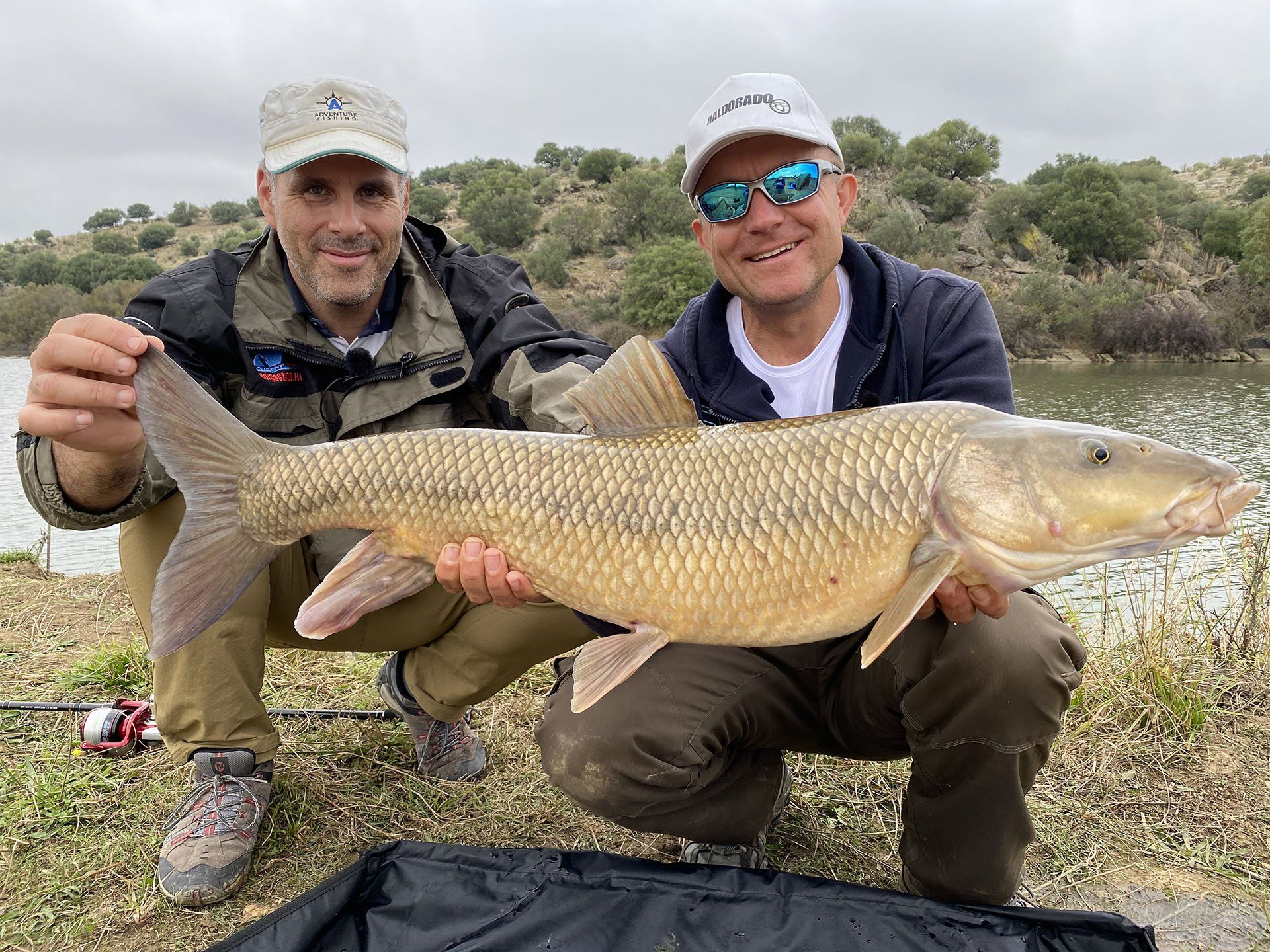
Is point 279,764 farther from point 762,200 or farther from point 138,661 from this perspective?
point 762,200

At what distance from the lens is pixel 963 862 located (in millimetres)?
1688

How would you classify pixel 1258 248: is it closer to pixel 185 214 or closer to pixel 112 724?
pixel 112 724

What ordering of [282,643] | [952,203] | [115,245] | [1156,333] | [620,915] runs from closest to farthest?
[620,915]
[282,643]
[1156,333]
[952,203]
[115,245]

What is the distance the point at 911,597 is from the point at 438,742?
146 cm

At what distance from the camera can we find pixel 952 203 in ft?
135

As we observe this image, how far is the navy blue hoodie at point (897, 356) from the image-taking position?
2.02m

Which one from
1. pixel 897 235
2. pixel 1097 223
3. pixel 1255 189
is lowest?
pixel 897 235

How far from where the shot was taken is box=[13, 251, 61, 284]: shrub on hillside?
42375mm

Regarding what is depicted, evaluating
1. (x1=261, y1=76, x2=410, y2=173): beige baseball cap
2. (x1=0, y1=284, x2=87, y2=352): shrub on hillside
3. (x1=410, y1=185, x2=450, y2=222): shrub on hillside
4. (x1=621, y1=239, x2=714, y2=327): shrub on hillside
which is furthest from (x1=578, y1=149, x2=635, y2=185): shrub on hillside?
(x1=261, y1=76, x2=410, y2=173): beige baseball cap

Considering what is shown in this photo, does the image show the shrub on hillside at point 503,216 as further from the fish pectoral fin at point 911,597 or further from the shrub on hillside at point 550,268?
the fish pectoral fin at point 911,597

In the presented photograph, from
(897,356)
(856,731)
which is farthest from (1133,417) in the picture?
(856,731)

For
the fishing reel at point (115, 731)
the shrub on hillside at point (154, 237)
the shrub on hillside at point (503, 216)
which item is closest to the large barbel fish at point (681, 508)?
the fishing reel at point (115, 731)

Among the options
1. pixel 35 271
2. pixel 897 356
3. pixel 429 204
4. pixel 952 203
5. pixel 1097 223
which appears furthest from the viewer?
pixel 429 204

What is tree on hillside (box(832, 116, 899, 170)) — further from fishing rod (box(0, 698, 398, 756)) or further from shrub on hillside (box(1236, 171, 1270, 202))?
fishing rod (box(0, 698, 398, 756))
